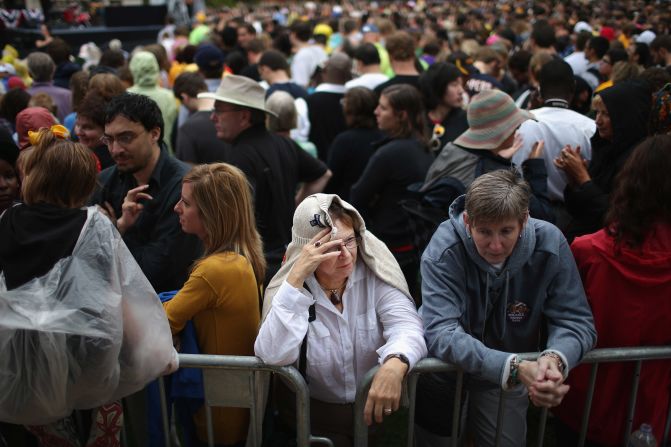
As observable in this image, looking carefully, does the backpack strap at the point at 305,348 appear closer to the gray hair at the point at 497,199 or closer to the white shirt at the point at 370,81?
the gray hair at the point at 497,199

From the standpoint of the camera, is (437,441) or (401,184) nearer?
(437,441)

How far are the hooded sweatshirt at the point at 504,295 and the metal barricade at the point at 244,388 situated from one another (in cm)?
59

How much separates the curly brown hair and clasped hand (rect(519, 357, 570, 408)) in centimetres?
66

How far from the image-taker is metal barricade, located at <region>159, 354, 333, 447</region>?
2.55 metres

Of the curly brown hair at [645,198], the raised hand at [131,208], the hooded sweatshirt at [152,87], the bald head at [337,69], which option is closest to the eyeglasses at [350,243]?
the curly brown hair at [645,198]

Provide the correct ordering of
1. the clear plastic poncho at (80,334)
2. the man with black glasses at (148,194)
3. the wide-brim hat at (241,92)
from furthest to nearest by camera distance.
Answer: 1. the wide-brim hat at (241,92)
2. the man with black glasses at (148,194)
3. the clear plastic poncho at (80,334)

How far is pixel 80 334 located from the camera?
2.28 m

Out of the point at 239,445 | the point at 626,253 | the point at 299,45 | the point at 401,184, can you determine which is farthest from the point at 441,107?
the point at 299,45

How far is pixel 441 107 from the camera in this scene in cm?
567

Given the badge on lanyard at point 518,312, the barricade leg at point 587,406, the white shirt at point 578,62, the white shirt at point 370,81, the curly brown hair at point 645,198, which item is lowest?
the barricade leg at point 587,406

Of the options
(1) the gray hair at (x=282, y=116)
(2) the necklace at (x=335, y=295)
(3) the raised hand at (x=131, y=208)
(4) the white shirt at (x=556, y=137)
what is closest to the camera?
(2) the necklace at (x=335, y=295)

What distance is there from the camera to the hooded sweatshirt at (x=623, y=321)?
2.62m

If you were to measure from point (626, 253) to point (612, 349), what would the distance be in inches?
16.0

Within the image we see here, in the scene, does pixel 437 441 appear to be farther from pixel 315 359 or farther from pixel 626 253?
pixel 626 253
